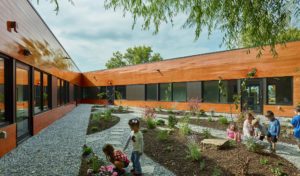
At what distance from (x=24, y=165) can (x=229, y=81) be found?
1663 cm

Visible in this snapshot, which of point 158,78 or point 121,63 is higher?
point 121,63

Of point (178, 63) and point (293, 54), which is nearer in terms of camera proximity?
point (293, 54)

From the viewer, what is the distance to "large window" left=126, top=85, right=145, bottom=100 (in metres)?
28.8

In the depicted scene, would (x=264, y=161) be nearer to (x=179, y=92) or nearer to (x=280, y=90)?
(x=280, y=90)

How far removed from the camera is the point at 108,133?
10.8 metres

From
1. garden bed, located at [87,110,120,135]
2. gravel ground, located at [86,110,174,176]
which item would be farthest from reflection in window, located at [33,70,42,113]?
gravel ground, located at [86,110,174,176]

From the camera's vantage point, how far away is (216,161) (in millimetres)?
6172

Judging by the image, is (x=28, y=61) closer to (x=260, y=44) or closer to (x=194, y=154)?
(x=194, y=154)

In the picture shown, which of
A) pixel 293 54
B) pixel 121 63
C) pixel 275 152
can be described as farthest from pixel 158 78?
pixel 121 63

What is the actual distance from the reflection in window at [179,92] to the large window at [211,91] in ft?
7.12

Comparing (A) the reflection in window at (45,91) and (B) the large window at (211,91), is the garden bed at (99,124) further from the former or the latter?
(B) the large window at (211,91)

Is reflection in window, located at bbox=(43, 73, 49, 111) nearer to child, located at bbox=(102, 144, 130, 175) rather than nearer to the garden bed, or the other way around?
the garden bed

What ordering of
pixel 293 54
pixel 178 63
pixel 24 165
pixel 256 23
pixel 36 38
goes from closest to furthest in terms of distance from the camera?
pixel 256 23 < pixel 24 165 < pixel 36 38 < pixel 293 54 < pixel 178 63

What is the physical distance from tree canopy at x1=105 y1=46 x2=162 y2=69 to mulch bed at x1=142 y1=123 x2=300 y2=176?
60.9 meters
